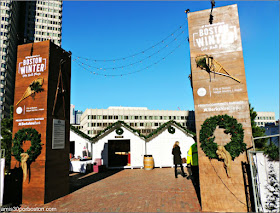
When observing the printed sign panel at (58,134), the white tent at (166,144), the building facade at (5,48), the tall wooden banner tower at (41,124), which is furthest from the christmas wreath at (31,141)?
the building facade at (5,48)

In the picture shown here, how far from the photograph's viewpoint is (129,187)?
32.0ft

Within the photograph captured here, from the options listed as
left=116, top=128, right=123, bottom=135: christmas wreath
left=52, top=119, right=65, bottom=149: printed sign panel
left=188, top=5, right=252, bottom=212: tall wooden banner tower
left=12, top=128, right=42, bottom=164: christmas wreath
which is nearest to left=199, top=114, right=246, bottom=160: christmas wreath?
left=188, top=5, right=252, bottom=212: tall wooden banner tower

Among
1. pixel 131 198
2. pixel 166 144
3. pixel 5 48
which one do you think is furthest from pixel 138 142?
pixel 5 48

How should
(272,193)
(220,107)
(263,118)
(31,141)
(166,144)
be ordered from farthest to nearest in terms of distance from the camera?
(263,118) → (166,144) → (31,141) → (220,107) → (272,193)

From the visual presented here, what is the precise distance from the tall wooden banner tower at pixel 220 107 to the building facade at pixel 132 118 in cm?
6988

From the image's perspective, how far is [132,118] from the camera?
282 feet

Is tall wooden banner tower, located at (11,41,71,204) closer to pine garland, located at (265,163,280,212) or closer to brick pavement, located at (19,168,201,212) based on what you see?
brick pavement, located at (19,168,201,212)

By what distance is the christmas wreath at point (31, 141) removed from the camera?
8094mm

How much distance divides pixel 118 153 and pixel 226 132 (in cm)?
1355

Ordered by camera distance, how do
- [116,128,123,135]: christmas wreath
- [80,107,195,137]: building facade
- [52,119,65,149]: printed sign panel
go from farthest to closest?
[80,107,195,137]: building facade < [116,128,123,135]: christmas wreath < [52,119,65,149]: printed sign panel

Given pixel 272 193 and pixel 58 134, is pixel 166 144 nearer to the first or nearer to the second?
pixel 58 134

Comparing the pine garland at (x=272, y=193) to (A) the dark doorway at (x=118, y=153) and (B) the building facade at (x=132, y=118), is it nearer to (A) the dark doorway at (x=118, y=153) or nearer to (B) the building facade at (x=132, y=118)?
(A) the dark doorway at (x=118, y=153)

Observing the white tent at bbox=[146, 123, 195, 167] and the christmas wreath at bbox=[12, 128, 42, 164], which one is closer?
the christmas wreath at bbox=[12, 128, 42, 164]

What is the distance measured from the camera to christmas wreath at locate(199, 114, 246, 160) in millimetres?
6574
